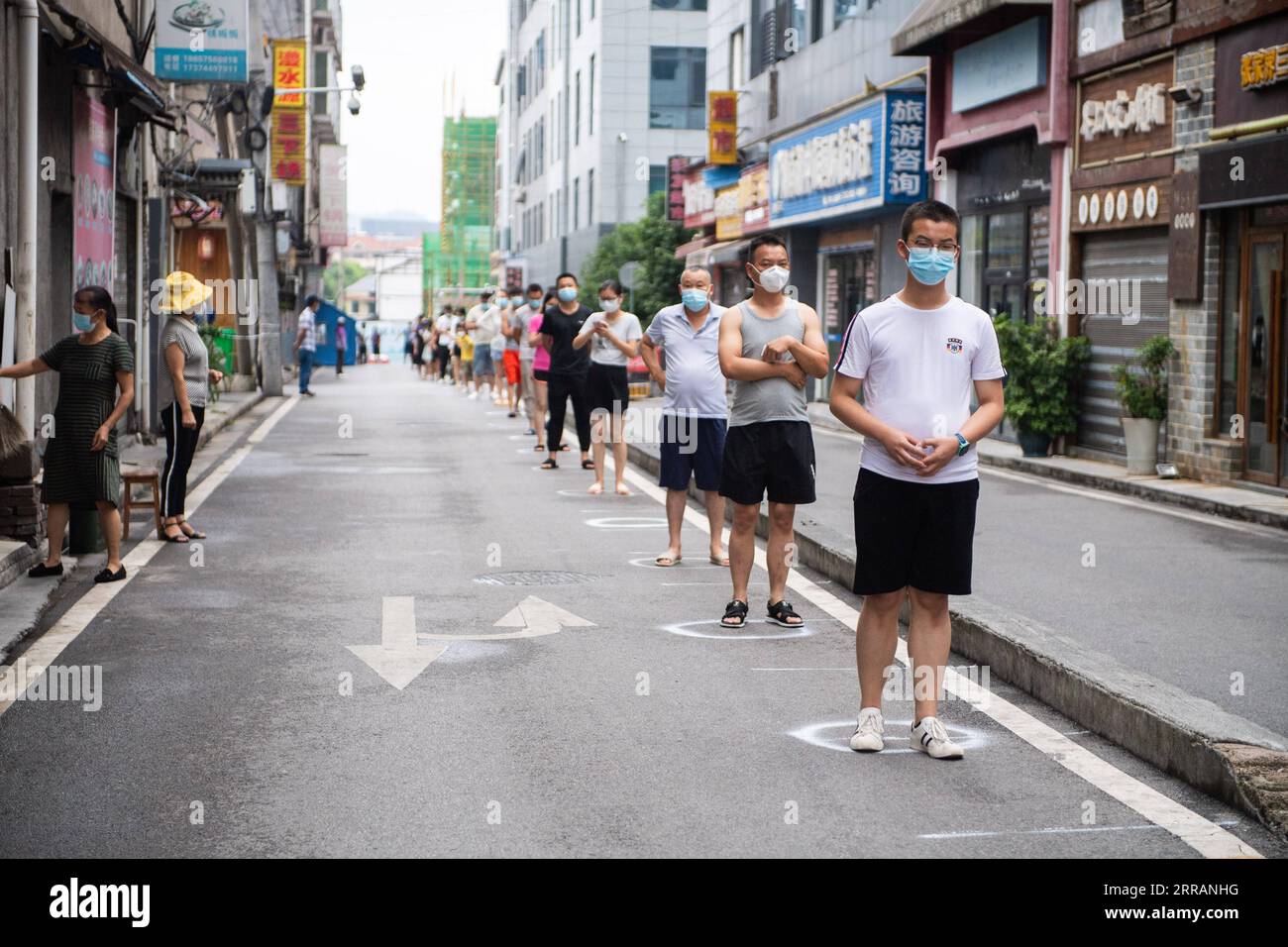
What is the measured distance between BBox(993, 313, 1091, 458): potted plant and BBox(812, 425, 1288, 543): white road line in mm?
634

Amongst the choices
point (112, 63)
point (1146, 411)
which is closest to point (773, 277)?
point (112, 63)

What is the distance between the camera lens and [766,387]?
354 inches

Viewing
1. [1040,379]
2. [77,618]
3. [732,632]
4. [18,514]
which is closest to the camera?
[732,632]

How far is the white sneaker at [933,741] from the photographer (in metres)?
Result: 6.27

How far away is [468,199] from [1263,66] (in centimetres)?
11250

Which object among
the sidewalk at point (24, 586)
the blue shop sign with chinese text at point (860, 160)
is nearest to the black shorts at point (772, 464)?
the sidewalk at point (24, 586)

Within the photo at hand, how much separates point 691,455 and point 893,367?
4.72 metres

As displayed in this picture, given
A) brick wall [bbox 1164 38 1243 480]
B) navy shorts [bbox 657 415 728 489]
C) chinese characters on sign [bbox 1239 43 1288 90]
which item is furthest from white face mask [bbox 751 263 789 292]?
brick wall [bbox 1164 38 1243 480]

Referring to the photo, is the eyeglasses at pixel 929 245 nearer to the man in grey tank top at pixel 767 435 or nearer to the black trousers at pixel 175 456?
the man in grey tank top at pixel 767 435

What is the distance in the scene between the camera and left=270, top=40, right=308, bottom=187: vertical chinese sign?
4100 cm

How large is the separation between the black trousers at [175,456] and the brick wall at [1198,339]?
9320 mm

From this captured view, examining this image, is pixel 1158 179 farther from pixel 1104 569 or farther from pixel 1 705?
pixel 1 705

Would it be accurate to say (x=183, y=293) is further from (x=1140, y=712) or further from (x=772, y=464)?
(x=1140, y=712)
